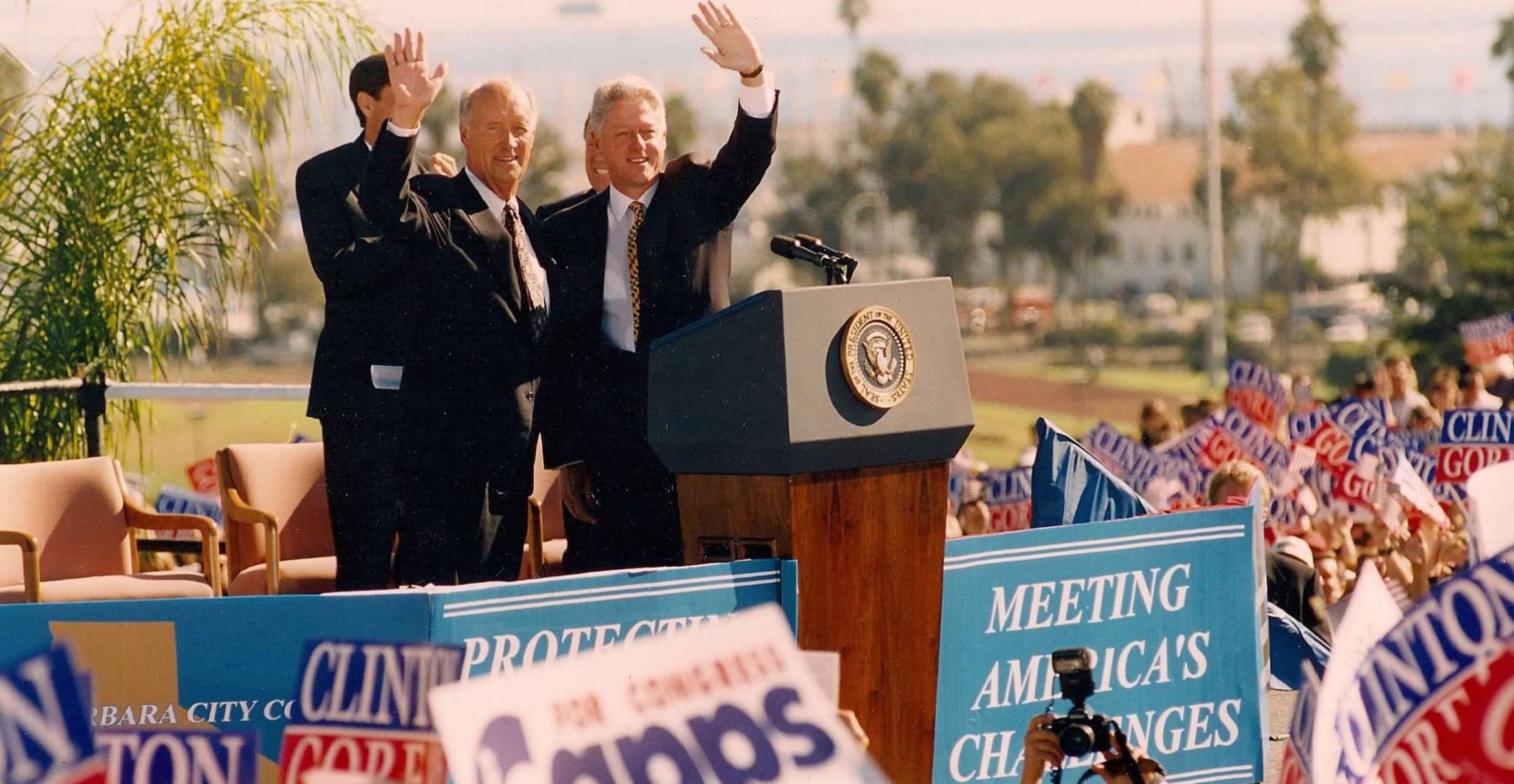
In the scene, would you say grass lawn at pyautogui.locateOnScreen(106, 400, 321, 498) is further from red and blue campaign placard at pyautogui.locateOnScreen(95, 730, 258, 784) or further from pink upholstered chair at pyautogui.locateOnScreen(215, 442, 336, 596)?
red and blue campaign placard at pyautogui.locateOnScreen(95, 730, 258, 784)

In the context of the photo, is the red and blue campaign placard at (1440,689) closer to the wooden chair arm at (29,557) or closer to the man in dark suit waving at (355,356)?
the man in dark suit waving at (355,356)

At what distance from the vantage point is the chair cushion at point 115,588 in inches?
254

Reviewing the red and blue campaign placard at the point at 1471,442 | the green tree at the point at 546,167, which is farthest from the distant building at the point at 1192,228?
the red and blue campaign placard at the point at 1471,442

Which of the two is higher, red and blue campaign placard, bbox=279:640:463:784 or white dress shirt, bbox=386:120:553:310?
white dress shirt, bbox=386:120:553:310

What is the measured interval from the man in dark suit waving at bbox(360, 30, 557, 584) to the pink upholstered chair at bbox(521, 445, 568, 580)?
1472 millimetres

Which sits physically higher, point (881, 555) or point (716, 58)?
point (716, 58)

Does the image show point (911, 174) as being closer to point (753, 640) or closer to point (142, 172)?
point (142, 172)

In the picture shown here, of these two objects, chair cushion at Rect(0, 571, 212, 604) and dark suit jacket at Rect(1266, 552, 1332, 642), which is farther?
dark suit jacket at Rect(1266, 552, 1332, 642)

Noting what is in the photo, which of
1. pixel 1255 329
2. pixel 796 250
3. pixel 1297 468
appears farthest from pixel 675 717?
pixel 1255 329

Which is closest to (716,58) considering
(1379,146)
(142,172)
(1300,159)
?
(142,172)

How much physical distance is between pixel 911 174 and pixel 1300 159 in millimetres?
14678

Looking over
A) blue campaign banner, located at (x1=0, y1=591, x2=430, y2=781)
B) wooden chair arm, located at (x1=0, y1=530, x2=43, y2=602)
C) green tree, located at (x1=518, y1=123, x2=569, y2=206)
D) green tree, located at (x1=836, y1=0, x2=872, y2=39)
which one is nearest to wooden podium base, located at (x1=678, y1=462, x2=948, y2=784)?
blue campaign banner, located at (x1=0, y1=591, x2=430, y2=781)

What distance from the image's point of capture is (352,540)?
613 centimetres

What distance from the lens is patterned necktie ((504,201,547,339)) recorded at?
17.0 feet
